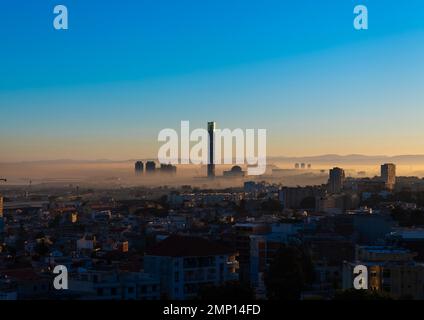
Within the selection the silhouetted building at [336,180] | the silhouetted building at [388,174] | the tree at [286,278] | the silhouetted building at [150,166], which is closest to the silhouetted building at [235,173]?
the silhouetted building at [336,180]

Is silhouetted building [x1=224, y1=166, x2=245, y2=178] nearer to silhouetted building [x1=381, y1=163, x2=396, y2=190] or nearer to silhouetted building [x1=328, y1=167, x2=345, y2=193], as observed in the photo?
silhouetted building [x1=328, y1=167, x2=345, y2=193]

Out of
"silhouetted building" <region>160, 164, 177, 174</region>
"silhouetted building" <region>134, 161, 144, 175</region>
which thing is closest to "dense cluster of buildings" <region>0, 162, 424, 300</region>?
"silhouetted building" <region>134, 161, 144, 175</region>

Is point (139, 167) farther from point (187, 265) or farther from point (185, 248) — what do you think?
point (187, 265)

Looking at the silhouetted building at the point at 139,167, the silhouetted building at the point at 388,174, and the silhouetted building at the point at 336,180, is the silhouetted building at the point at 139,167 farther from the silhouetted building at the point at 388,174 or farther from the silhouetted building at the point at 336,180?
the silhouetted building at the point at 388,174

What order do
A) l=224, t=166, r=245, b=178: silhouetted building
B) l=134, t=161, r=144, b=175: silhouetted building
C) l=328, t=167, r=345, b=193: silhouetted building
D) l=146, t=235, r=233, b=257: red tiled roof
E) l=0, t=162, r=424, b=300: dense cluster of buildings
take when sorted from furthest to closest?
l=328, t=167, r=345, b=193: silhouetted building
l=224, t=166, r=245, b=178: silhouetted building
l=134, t=161, r=144, b=175: silhouetted building
l=146, t=235, r=233, b=257: red tiled roof
l=0, t=162, r=424, b=300: dense cluster of buildings

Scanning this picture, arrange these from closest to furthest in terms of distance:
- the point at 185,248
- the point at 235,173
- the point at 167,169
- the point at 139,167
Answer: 1. the point at 185,248
2. the point at 139,167
3. the point at 167,169
4. the point at 235,173

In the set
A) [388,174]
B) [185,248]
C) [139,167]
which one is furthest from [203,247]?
[388,174]
